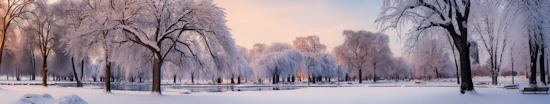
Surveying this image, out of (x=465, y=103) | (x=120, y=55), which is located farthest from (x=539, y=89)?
(x=120, y=55)

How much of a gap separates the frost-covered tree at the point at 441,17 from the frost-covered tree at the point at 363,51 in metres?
36.4

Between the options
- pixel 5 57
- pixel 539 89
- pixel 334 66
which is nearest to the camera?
pixel 539 89

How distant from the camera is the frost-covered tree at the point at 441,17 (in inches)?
645

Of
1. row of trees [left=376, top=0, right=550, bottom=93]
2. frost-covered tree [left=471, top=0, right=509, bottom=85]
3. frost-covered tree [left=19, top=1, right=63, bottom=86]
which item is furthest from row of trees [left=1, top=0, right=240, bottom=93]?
frost-covered tree [left=471, top=0, right=509, bottom=85]

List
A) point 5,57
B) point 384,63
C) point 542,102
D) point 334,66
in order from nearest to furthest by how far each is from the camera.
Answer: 1. point 542,102
2. point 5,57
3. point 384,63
4. point 334,66

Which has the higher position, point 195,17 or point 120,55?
→ point 195,17

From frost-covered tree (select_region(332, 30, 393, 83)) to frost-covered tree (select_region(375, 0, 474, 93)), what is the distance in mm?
36410

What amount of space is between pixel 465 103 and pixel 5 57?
46760 millimetres

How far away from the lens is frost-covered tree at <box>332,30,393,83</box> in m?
53.5

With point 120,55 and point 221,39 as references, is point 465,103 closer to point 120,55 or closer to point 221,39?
point 221,39

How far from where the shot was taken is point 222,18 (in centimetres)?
1862

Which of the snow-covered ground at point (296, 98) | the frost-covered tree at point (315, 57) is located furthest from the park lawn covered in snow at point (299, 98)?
the frost-covered tree at point (315, 57)

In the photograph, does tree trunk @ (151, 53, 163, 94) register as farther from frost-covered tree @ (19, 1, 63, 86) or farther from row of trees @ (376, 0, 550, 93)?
frost-covered tree @ (19, 1, 63, 86)

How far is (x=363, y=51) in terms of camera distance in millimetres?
54000
